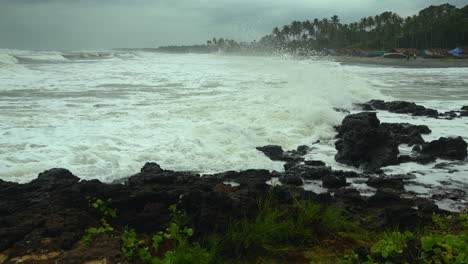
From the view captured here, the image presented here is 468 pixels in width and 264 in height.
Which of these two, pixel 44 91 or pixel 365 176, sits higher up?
pixel 44 91

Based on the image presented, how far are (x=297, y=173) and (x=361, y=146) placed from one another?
1930 mm

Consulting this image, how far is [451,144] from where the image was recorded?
886cm

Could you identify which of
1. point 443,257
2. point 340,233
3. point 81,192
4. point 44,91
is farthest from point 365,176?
point 44,91

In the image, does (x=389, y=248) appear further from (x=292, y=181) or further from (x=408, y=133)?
(x=408, y=133)

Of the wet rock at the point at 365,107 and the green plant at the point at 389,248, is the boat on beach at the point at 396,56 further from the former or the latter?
the green plant at the point at 389,248

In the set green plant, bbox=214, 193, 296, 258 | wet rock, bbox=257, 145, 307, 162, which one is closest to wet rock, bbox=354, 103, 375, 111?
wet rock, bbox=257, 145, 307, 162

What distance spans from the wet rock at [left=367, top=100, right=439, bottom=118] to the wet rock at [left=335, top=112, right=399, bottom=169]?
679 centimetres

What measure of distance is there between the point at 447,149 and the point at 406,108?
273 inches

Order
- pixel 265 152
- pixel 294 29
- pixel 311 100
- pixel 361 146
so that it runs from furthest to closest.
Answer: pixel 294 29
pixel 311 100
pixel 265 152
pixel 361 146

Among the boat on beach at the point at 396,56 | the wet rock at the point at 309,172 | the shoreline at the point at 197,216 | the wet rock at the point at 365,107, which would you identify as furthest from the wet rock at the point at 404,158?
the boat on beach at the point at 396,56

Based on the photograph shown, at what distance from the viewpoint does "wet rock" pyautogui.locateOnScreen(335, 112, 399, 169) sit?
8.35 metres

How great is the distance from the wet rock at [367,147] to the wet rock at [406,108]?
22.3ft

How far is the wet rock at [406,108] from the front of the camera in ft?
47.5

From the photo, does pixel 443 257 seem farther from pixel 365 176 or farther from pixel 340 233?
pixel 365 176
